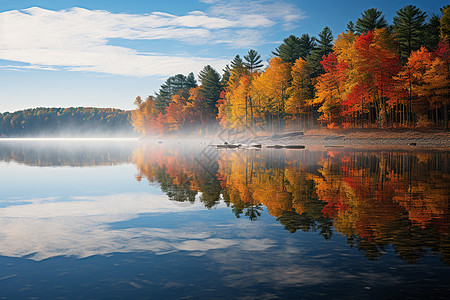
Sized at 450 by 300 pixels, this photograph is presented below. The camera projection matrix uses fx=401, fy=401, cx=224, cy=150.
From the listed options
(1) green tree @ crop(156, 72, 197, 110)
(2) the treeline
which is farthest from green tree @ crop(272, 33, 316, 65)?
(1) green tree @ crop(156, 72, 197, 110)

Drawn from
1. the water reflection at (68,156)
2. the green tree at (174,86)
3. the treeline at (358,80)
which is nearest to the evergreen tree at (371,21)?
the treeline at (358,80)

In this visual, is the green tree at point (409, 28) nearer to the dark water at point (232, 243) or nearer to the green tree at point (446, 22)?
the green tree at point (446, 22)

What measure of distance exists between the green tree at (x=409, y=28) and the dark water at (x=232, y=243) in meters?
56.5

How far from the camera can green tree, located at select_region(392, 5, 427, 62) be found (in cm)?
6475

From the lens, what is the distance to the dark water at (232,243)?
6055 millimetres

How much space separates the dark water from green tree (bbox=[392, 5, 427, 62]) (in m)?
56.5

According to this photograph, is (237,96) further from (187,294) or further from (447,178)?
(187,294)

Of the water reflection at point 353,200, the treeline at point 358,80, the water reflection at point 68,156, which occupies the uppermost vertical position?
the treeline at point 358,80

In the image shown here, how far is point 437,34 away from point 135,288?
263 feet

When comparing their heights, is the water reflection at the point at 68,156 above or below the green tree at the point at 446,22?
below

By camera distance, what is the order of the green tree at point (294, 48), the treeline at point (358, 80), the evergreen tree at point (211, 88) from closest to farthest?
the treeline at point (358, 80) → the green tree at point (294, 48) → the evergreen tree at point (211, 88)

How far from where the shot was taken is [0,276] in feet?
21.9

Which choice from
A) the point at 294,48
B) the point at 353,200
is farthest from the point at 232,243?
the point at 294,48

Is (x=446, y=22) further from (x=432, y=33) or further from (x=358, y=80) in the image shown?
(x=358, y=80)
